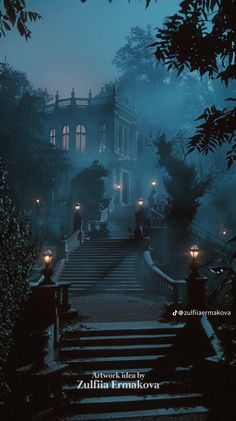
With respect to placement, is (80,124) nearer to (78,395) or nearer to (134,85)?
(134,85)

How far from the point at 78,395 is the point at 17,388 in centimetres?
171

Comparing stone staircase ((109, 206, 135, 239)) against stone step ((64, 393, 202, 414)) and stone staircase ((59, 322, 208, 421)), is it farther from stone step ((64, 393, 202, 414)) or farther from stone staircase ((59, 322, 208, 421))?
stone step ((64, 393, 202, 414))

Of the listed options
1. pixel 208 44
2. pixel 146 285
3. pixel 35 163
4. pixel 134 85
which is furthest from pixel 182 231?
pixel 134 85

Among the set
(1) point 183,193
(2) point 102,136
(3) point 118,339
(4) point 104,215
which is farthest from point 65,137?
(3) point 118,339

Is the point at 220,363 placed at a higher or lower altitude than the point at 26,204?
lower

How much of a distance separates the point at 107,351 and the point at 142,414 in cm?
250

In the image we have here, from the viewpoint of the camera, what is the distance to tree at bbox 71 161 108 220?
38.1 metres

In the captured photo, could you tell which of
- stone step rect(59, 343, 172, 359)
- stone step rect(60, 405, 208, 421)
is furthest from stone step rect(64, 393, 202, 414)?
stone step rect(59, 343, 172, 359)

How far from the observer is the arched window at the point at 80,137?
4912 cm

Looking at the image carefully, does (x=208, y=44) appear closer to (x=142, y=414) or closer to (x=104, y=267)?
(x=142, y=414)

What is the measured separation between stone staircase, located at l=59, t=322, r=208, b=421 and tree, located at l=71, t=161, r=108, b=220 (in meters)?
25.5

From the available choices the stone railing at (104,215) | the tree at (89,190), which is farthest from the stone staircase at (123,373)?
the tree at (89,190)

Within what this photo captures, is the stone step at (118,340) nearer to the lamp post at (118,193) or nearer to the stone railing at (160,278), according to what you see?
the stone railing at (160,278)

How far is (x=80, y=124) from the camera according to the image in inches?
1938
